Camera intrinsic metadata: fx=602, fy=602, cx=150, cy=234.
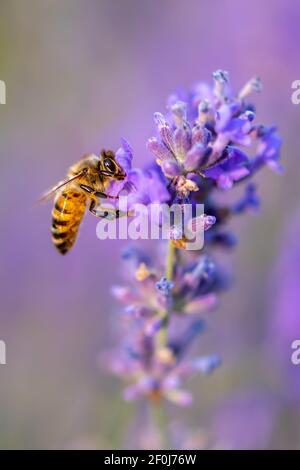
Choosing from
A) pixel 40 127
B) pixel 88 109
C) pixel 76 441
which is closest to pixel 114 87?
pixel 88 109

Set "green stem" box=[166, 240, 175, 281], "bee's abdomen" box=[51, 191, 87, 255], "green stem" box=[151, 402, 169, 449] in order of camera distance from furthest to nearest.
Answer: "green stem" box=[151, 402, 169, 449] → "bee's abdomen" box=[51, 191, 87, 255] → "green stem" box=[166, 240, 175, 281]

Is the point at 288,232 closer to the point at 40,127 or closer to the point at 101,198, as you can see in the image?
the point at 101,198

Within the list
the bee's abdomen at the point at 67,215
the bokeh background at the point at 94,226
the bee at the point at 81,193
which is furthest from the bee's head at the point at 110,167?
the bokeh background at the point at 94,226

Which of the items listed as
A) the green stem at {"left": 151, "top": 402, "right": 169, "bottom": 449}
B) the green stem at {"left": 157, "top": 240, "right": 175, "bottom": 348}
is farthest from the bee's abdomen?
the green stem at {"left": 151, "top": 402, "right": 169, "bottom": 449}

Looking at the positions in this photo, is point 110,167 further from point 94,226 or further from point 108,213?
point 94,226

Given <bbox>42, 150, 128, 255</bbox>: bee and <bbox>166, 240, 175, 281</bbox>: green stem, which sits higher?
<bbox>42, 150, 128, 255</bbox>: bee

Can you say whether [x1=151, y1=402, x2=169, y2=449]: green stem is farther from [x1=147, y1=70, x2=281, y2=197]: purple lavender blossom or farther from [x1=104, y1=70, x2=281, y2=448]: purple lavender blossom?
[x1=147, y1=70, x2=281, y2=197]: purple lavender blossom

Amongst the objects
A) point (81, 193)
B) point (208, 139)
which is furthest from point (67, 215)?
point (208, 139)

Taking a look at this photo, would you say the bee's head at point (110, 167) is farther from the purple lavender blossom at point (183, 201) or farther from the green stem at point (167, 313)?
the green stem at point (167, 313)
